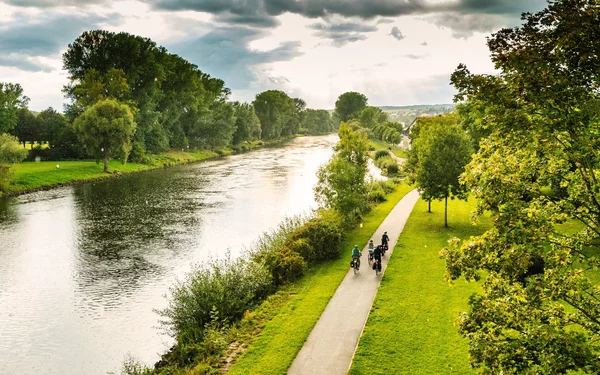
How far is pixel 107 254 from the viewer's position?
2995 cm

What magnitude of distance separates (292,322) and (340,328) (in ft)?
6.92

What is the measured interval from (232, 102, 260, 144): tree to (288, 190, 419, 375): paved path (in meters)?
102

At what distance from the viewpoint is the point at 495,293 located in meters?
8.62

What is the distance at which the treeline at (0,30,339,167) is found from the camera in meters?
74.1

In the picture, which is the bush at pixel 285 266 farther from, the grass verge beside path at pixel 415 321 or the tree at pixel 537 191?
the tree at pixel 537 191

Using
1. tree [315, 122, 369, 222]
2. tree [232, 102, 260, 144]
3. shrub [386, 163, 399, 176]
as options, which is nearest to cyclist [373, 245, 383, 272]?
tree [315, 122, 369, 222]

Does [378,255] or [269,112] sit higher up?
[269,112]

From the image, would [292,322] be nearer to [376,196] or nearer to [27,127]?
[376,196]

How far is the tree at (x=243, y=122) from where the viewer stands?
408ft

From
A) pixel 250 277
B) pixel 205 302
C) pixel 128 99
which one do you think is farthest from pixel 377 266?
pixel 128 99

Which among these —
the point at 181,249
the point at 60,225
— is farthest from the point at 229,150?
the point at 181,249

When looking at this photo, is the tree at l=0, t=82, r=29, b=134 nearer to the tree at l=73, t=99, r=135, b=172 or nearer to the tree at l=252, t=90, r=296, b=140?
the tree at l=73, t=99, r=135, b=172

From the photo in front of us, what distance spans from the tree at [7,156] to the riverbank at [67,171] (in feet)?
3.20

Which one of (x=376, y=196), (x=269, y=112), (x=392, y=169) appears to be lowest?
(x=376, y=196)
